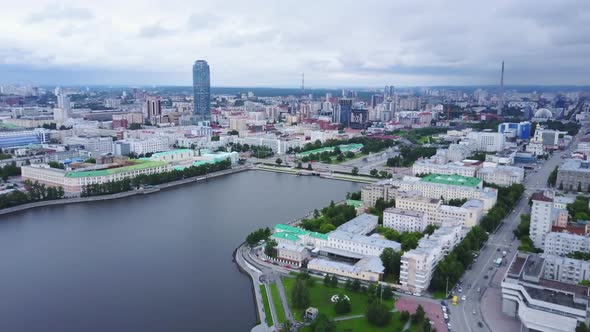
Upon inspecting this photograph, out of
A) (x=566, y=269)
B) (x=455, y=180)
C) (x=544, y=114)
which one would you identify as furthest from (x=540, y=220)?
(x=544, y=114)

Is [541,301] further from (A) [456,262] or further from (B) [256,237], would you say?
(B) [256,237]

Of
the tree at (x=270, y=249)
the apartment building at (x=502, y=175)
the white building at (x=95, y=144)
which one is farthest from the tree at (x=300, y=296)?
the white building at (x=95, y=144)

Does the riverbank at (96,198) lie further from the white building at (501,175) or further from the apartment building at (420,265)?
the white building at (501,175)

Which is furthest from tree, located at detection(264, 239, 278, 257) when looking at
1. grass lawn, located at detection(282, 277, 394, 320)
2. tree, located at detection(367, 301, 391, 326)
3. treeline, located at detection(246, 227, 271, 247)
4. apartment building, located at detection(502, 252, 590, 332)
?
apartment building, located at detection(502, 252, 590, 332)

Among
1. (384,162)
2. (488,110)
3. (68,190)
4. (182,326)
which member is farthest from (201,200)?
(488,110)

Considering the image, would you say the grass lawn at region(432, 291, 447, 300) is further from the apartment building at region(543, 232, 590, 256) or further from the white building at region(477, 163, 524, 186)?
the white building at region(477, 163, 524, 186)

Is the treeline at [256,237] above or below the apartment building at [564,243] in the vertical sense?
below
